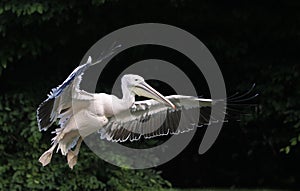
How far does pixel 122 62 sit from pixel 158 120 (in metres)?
2.36

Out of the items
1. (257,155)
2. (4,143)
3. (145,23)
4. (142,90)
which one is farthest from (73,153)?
(257,155)

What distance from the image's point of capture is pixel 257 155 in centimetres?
859

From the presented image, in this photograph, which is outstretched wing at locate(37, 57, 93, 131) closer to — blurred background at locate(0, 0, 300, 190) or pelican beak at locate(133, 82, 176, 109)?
pelican beak at locate(133, 82, 176, 109)

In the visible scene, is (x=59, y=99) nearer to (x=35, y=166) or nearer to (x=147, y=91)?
(x=147, y=91)

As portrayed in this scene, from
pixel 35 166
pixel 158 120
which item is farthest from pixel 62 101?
pixel 35 166

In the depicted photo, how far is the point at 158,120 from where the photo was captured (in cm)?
531

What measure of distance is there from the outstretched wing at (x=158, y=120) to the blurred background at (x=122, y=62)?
5.75ft

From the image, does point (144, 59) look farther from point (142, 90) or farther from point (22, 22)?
point (142, 90)

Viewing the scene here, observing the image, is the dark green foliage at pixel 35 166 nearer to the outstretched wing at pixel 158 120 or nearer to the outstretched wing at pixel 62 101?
the outstretched wing at pixel 158 120

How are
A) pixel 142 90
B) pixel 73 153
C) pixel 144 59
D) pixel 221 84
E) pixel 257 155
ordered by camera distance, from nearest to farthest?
pixel 142 90, pixel 73 153, pixel 221 84, pixel 144 59, pixel 257 155

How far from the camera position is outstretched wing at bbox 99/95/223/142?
16.6 feet

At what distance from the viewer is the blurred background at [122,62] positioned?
6.89m

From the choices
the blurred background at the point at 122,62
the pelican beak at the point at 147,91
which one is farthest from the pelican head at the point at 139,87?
the blurred background at the point at 122,62

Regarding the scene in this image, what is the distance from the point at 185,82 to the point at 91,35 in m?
1.17
